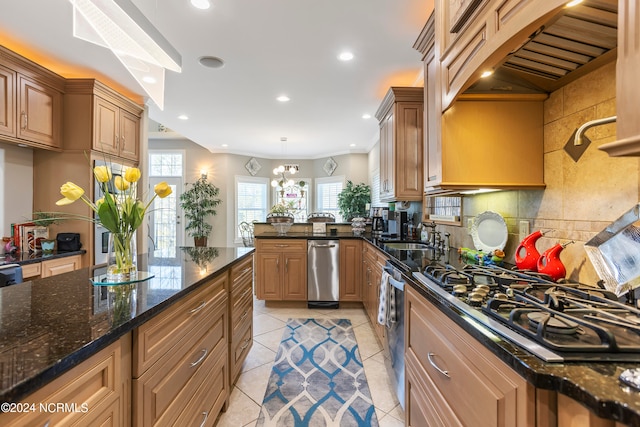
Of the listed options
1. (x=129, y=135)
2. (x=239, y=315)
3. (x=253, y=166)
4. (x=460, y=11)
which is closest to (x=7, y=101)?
(x=129, y=135)

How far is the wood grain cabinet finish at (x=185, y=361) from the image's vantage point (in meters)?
0.95

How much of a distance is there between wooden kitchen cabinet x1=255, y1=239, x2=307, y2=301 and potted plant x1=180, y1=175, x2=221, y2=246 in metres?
3.51

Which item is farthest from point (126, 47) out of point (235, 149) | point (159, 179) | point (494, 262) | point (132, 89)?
point (159, 179)

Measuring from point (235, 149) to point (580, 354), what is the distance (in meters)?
7.17

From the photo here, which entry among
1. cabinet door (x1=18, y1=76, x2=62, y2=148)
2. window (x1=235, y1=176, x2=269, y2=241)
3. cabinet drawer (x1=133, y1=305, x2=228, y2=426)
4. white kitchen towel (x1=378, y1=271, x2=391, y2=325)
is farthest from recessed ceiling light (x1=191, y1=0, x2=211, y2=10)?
window (x1=235, y1=176, x2=269, y2=241)

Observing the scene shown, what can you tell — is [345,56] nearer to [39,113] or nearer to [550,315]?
[550,315]

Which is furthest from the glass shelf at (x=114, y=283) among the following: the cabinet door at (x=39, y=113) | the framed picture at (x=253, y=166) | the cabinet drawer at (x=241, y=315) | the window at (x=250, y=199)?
the framed picture at (x=253, y=166)

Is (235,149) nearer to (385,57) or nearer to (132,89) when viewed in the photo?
(132,89)

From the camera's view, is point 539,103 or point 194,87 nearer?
point 539,103

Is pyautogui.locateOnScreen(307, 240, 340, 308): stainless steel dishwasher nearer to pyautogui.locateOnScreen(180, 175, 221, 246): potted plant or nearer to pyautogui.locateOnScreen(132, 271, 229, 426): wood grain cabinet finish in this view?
pyautogui.locateOnScreen(132, 271, 229, 426): wood grain cabinet finish

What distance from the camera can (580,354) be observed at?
0.67 meters

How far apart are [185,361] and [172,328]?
0.66 feet

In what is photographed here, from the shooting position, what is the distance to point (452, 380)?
1.03m

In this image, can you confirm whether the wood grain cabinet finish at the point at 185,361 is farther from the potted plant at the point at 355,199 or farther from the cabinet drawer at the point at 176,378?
the potted plant at the point at 355,199
